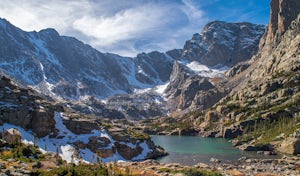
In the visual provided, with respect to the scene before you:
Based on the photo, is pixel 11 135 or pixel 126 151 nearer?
pixel 11 135

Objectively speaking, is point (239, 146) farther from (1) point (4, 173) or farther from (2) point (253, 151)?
(1) point (4, 173)

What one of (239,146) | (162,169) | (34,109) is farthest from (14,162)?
(239,146)

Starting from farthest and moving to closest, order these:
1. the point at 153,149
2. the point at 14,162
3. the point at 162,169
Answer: the point at 153,149, the point at 162,169, the point at 14,162

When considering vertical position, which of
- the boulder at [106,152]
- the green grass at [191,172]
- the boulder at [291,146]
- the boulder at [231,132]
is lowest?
the green grass at [191,172]

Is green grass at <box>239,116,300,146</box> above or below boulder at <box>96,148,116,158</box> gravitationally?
above

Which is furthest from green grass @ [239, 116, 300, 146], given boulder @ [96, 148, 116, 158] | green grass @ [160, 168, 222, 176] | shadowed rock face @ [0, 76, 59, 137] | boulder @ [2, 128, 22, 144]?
boulder @ [2, 128, 22, 144]

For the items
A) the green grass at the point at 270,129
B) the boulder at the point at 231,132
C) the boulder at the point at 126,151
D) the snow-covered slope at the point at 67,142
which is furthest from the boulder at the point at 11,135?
the boulder at the point at 231,132

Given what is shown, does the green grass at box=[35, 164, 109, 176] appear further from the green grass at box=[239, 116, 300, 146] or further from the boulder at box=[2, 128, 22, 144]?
the green grass at box=[239, 116, 300, 146]

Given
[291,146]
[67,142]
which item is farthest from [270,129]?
[67,142]

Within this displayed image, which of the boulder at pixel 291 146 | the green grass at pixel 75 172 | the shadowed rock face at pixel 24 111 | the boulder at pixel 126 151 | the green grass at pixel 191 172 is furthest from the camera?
the boulder at pixel 291 146

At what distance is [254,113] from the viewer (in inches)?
7205

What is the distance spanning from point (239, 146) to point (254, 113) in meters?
54.7

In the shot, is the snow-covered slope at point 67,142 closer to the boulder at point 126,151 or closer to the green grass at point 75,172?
the boulder at point 126,151

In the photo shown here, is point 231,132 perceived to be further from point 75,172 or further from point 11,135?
point 75,172
